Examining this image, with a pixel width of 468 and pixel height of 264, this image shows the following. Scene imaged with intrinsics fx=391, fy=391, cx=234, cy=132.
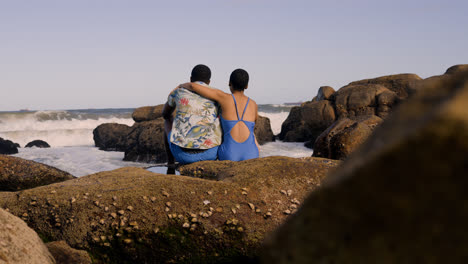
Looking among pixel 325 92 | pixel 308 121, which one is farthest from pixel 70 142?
pixel 325 92

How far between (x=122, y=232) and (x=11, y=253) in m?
1.01

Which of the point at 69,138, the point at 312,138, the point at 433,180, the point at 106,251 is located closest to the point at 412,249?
the point at 433,180

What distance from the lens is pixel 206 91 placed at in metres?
5.27

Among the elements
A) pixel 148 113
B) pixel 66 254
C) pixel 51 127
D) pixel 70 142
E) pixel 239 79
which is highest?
pixel 239 79

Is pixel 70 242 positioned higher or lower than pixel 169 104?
lower

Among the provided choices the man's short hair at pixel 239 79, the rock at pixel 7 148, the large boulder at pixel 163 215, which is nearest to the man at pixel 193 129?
the man's short hair at pixel 239 79

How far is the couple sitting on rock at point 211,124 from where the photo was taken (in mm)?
5199

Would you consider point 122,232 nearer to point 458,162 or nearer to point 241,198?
point 241,198

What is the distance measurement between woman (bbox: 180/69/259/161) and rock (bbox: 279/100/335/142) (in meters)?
9.33

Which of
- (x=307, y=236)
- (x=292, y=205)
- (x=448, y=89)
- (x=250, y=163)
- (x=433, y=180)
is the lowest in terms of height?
(x=292, y=205)

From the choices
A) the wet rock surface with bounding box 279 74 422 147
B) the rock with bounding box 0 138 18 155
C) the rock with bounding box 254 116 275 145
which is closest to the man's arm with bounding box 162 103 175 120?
the wet rock surface with bounding box 279 74 422 147

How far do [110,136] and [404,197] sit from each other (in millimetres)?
14208

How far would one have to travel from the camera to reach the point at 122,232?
9.44 ft

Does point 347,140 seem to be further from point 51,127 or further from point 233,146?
point 51,127
